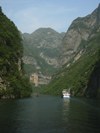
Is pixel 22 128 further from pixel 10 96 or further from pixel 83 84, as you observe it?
pixel 83 84

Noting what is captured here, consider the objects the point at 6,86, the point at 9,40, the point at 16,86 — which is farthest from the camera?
the point at 9,40

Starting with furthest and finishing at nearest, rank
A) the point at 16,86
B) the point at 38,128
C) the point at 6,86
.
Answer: the point at 16,86, the point at 6,86, the point at 38,128

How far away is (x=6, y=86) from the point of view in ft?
262

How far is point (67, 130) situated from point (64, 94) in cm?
8731

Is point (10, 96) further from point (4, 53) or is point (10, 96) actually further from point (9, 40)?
point (9, 40)

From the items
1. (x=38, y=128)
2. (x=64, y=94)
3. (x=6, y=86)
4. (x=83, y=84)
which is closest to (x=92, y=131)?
(x=38, y=128)

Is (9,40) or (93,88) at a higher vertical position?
(9,40)

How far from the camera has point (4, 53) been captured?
281 feet

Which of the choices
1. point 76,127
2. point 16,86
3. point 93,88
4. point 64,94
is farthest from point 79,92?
point 76,127

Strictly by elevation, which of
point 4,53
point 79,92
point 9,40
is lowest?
point 79,92

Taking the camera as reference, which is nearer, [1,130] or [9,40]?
[1,130]

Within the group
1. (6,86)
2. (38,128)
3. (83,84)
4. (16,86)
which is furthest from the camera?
(83,84)

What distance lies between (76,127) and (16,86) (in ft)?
216

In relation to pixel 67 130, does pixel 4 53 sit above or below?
above
